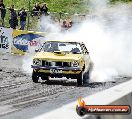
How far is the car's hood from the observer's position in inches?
615

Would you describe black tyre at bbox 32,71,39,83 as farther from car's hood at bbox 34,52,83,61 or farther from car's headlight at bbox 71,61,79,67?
car's headlight at bbox 71,61,79,67

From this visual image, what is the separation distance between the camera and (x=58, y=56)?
1587 centimetres

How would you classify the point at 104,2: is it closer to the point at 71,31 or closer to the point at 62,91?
the point at 71,31

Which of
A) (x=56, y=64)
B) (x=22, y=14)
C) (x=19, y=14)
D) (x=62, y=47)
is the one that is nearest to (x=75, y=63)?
(x=56, y=64)

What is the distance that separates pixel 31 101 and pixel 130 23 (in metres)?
20.7

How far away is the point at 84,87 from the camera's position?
15180 mm

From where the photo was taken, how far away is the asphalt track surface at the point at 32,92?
10.5 m

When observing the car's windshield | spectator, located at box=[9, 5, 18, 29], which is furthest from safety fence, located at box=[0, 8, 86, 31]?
the car's windshield

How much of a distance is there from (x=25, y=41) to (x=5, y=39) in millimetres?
1110

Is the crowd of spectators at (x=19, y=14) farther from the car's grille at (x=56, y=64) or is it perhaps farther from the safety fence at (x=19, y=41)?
the car's grille at (x=56, y=64)

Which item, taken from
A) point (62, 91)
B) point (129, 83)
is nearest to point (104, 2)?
point (62, 91)

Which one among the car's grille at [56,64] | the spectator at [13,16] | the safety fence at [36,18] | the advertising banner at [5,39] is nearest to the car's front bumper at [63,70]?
the car's grille at [56,64]

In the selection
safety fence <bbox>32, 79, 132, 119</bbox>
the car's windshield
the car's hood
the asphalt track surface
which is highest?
safety fence <bbox>32, 79, 132, 119</bbox>

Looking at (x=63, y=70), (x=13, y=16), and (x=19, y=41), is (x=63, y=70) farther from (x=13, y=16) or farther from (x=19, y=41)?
(x=19, y=41)
